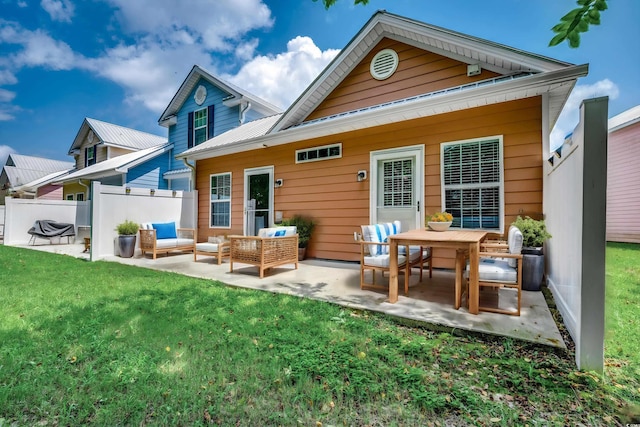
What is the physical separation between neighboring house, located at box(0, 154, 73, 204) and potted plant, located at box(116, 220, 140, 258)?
15.6m

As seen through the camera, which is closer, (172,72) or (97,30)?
(97,30)

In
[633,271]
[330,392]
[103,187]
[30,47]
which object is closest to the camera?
[330,392]

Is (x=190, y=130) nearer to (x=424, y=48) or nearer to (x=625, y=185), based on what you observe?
(x=424, y=48)

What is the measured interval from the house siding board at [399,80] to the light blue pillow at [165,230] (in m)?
4.70

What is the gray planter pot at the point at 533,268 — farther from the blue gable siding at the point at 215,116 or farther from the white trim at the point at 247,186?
the blue gable siding at the point at 215,116

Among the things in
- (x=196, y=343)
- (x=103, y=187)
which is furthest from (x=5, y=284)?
(x=196, y=343)

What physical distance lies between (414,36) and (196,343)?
616cm

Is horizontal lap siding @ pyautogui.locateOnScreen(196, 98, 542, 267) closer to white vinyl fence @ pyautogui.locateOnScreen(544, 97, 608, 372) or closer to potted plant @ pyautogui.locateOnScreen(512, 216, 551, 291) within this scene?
potted plant @ pyautogui.locateOnScreen(512, 216, 551, 291)

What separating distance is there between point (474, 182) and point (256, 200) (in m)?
5.26

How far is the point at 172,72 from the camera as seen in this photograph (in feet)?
39.5

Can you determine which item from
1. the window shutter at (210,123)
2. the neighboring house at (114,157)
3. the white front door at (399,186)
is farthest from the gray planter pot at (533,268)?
the neighboring house at (114,157)

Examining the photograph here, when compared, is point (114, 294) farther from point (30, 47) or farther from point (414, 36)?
point (30, 47)

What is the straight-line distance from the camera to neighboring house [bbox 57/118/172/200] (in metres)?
11.5

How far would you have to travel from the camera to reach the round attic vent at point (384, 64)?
19.6 feet
